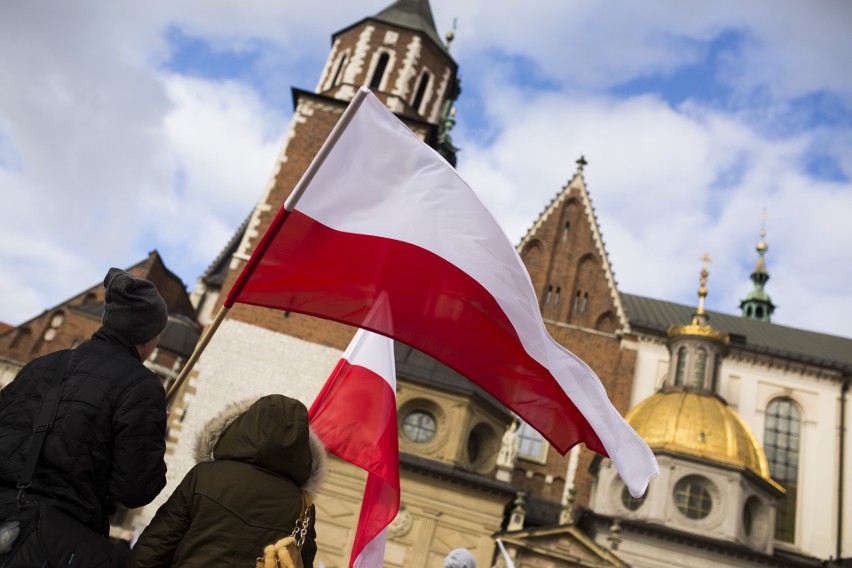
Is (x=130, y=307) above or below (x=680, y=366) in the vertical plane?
below

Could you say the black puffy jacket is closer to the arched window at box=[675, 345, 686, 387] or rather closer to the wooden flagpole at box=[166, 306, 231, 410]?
the wooden flagpole at box=[166, 306, 231, 410]

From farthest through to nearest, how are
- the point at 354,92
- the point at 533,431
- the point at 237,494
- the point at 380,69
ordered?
the point at 533,431, the point at 380,69, the point at 354,92, the point at 237,494

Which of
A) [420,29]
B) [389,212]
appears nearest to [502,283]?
[389,212]

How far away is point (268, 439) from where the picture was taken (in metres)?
2.91

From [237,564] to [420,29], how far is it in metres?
25.8

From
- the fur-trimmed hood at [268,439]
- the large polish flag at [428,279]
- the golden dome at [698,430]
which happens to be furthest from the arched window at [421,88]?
the fur-trimmed hood at [268,439]

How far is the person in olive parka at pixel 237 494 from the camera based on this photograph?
275 centimetres

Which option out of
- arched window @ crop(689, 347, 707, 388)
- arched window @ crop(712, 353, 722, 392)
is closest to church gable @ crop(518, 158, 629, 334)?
arched window @ crop(689, 347, 707, 388)

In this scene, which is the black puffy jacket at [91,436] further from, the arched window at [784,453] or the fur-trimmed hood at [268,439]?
the arched window at [784,453]

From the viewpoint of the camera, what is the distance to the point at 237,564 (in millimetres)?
2764

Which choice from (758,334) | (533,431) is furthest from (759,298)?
(533,431)

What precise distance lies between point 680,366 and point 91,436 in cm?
2650

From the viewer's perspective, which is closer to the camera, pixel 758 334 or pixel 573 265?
pixel 573 265

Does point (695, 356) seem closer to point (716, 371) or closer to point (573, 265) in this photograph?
point (716, 371)
